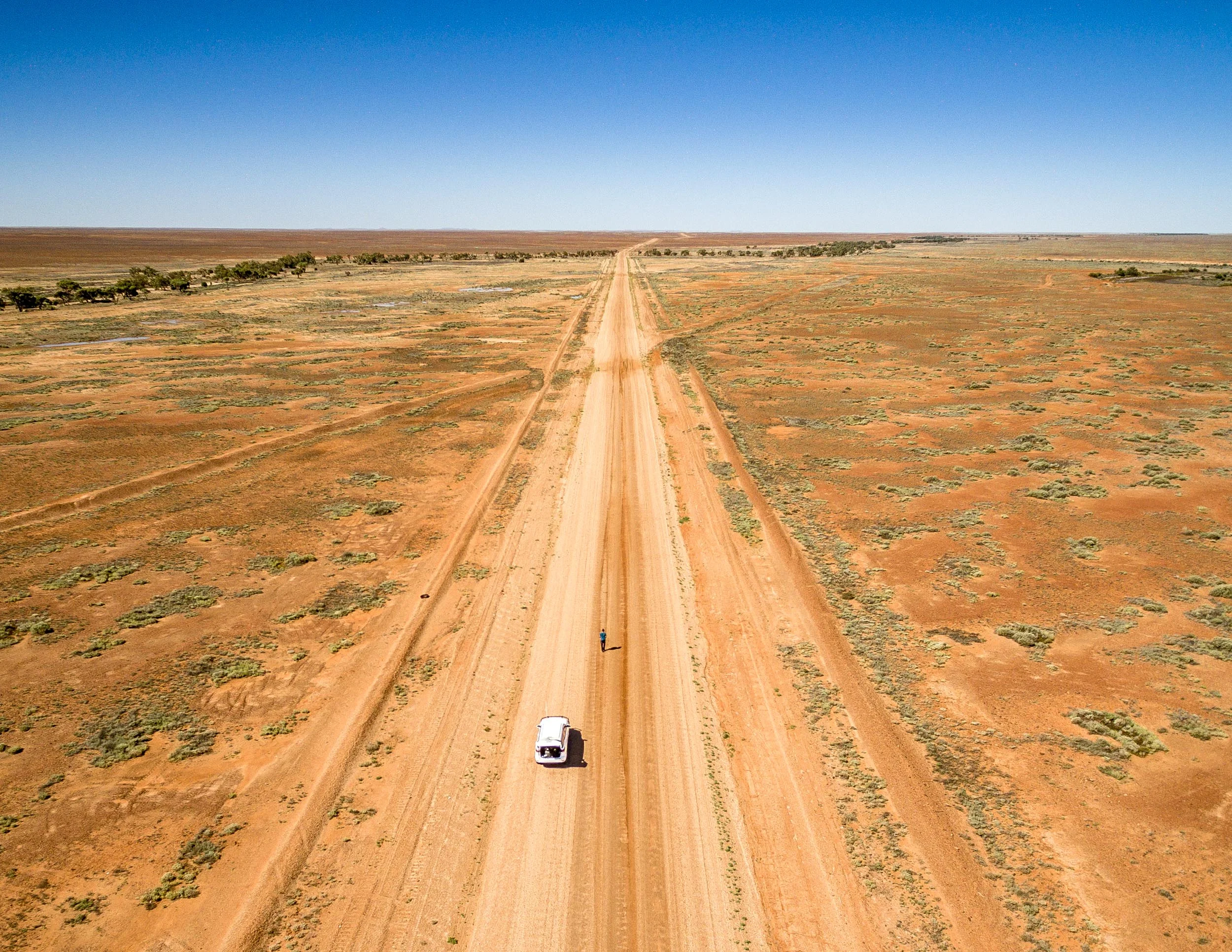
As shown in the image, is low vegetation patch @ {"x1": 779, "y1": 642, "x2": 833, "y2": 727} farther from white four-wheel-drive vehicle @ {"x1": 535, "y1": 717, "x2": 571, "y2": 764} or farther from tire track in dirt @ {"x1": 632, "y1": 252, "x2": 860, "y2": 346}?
tire track in dirt @ {"x1": 632, "y1": 252, "x2": 860, "y2": 346}

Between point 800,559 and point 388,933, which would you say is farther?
point 800,559

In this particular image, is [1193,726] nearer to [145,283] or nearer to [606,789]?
[606,789]

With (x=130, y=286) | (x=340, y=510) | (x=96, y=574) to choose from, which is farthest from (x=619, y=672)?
(x=130, y=286)

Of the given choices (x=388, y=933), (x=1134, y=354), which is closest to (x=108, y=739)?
(x=388, y=933)

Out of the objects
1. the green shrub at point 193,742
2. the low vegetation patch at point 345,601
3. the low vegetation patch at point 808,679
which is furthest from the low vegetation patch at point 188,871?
the low vegetation patch at point 808,679

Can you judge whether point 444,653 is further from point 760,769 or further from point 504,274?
point 504,274

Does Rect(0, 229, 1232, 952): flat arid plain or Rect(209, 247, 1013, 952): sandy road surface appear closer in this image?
Rect(209, 247, 1013, 952): sandy road surface

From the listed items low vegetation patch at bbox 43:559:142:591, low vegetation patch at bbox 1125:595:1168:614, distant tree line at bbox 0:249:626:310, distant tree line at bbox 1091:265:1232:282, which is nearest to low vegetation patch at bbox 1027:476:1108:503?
low vegetation patch at bbox 1125:595:1168:614
